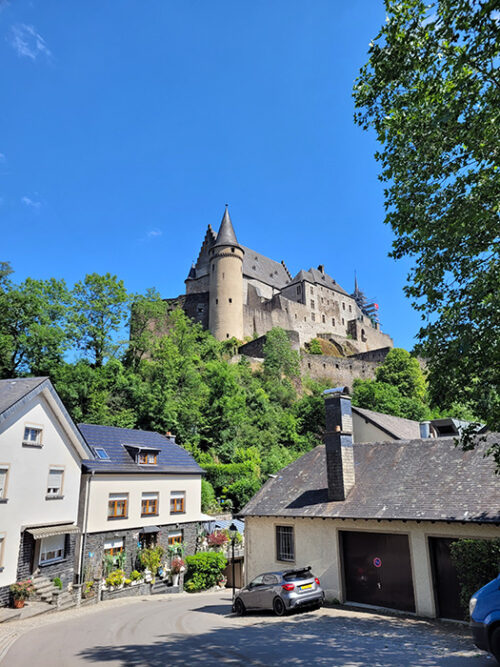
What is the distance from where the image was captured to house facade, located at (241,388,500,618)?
11758 mm

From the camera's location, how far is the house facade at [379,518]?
11.8 m

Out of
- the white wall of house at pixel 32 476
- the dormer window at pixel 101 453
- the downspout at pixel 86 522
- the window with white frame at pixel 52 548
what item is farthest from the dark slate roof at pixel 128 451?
the window with white frame at pixel 52 548

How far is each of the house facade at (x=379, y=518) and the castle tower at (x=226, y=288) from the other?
46228mm

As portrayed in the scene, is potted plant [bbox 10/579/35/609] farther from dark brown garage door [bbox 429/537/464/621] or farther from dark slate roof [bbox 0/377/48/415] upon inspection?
dark brown garage door [bbox 429/537/464/621]

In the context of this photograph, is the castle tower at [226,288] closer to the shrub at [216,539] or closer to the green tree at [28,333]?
the green tree at [28,333]

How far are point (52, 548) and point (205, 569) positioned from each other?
755 cm

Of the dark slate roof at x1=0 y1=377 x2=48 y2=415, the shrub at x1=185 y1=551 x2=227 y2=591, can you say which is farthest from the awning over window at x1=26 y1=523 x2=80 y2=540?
the shrub at x1=185 y1=551 x2=227 y2=591

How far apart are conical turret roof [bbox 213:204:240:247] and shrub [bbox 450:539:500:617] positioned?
195 feet

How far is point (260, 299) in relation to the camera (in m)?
71.7

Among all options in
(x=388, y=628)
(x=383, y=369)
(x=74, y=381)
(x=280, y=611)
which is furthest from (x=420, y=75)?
(x=383, y=369)

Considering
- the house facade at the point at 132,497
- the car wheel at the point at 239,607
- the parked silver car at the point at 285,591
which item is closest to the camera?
the parked silver car at the point at 285,591

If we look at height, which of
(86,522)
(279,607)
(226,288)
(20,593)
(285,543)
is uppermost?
(226,288)

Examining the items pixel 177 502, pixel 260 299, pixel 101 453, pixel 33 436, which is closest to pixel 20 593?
pixel 33 436

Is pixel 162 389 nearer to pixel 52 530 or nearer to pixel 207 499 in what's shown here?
pixel 207 499
